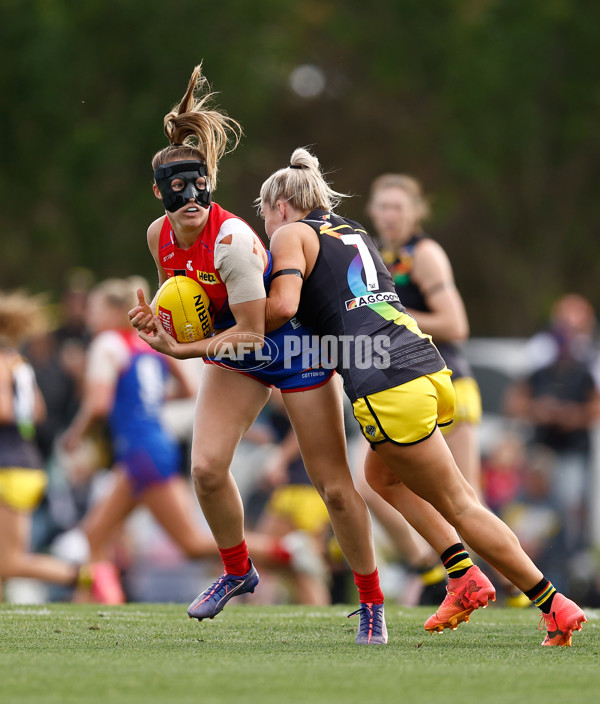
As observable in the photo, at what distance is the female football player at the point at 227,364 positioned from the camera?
5.43 metres

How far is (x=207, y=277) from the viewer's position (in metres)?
5.53

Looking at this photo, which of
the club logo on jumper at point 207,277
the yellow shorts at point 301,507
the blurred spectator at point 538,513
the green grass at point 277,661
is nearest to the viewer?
the green grass at point 277,661

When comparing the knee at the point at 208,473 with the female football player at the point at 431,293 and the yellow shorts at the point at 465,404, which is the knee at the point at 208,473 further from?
the yellow shorts at the point at 465,404

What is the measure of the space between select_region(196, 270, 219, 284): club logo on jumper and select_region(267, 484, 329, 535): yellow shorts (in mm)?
5370

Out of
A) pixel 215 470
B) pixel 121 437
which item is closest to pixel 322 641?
pixel 215 470

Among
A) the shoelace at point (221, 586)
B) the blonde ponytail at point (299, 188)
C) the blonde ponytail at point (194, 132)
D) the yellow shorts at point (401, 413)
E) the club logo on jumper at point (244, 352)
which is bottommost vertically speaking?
the shoelace at point (221, 586)

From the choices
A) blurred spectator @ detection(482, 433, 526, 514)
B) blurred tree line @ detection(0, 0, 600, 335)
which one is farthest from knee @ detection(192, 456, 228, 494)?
blurred tree line @ detection(0, 0, 600, 335)

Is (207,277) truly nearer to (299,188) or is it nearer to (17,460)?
(299,188)

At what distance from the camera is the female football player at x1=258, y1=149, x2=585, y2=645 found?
208 inches

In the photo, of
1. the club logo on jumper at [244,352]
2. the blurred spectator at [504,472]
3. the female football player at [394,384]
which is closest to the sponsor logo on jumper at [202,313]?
the club logo on jumper at [244,352]

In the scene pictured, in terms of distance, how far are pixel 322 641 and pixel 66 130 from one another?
1294cm

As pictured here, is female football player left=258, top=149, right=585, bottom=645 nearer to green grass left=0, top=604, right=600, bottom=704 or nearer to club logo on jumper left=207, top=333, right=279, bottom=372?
club logo on jumper left=207, top=333, right=279, bottom=372

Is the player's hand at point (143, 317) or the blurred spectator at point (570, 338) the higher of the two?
the player's hand at point (143, 317)

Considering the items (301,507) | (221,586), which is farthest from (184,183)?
(301,507)
